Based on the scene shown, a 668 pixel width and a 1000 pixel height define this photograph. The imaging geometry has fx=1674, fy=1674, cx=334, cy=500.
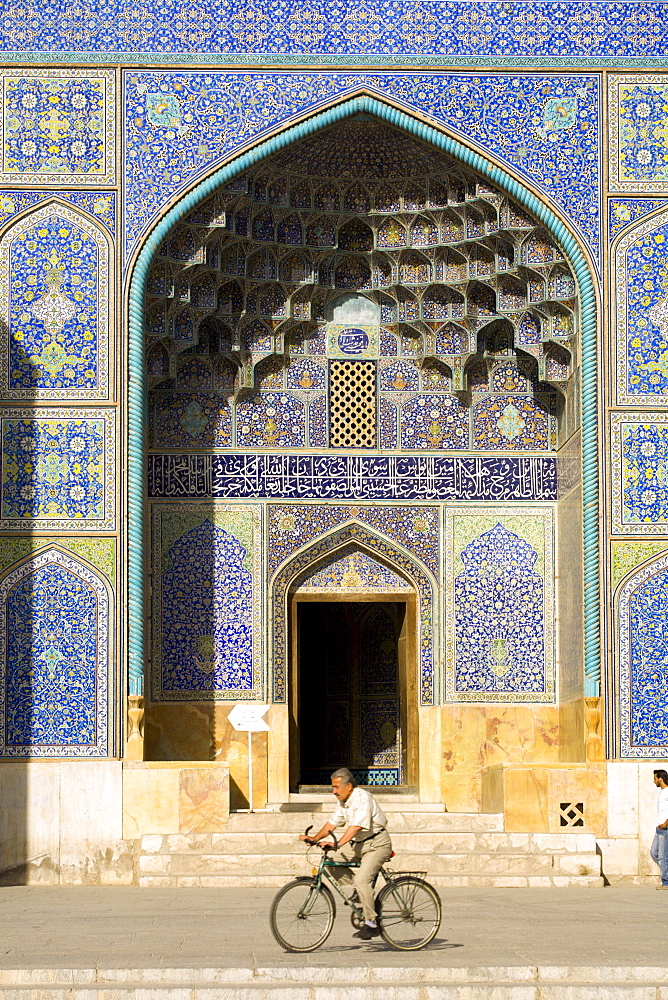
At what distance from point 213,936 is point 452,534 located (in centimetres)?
604

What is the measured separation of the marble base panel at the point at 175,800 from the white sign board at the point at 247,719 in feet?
3.83

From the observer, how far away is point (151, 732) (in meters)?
13.6

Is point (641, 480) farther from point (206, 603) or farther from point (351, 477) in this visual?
point (206, 603)

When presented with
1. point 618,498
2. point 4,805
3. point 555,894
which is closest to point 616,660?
point 618,498

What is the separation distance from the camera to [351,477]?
560 inches

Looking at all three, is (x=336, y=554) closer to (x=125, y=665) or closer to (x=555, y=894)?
(x=125, y=665)

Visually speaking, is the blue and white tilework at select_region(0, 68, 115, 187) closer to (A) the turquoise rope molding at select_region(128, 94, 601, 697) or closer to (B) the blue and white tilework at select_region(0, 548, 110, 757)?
(A) the turquoise rope molding at select_region(128, 94, 601, 697)

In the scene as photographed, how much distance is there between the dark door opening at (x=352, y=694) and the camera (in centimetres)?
1609

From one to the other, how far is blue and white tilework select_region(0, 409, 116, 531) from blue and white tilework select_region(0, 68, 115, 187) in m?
1.86

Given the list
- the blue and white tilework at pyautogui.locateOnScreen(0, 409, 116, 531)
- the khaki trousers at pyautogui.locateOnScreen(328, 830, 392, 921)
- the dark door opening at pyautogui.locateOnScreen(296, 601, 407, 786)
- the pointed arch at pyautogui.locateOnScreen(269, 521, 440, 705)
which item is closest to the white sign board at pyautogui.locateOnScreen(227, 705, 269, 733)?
the pointed arch at pyautogui.locateOnScreen(269, 521, 440, 705)

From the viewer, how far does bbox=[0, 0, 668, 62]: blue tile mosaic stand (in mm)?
13062

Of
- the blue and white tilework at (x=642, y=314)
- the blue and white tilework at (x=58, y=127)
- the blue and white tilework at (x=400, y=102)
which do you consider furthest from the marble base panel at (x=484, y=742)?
the blue and white tilework at (x=58, y=127)

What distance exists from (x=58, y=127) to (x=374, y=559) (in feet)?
14.4

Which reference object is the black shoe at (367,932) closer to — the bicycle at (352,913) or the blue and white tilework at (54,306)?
the bicycle at (352,913)
